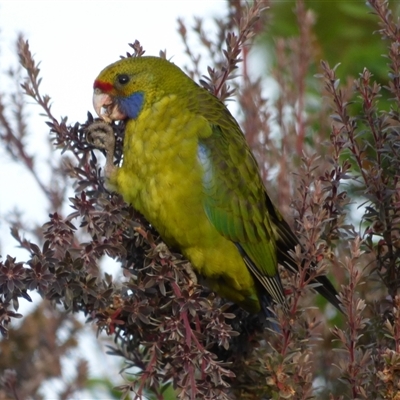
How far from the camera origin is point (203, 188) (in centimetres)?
244

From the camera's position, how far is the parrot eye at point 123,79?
2.59 m

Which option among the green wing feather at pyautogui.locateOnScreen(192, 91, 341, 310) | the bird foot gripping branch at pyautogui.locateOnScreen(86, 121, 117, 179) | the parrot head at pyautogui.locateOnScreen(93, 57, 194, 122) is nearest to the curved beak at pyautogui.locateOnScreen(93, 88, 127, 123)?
the parrot head at pyautogui.locateOnScreen(93, 57, 194, 122)

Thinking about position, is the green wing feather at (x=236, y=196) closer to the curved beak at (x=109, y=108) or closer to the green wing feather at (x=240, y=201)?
the green wing feather at (x=240, y=201)

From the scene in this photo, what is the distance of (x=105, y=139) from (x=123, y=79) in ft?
1.18

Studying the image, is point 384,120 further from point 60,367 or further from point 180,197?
point 60,367

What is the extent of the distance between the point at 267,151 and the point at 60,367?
3.26 ft

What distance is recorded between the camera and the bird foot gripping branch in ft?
7.11

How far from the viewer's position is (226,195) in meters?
2.46

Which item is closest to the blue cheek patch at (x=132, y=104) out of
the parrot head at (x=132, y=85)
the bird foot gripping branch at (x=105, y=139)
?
the parrot head at (x=132, y=85)

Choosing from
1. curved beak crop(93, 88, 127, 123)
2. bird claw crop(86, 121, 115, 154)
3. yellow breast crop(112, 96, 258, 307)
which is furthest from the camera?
curved beak crop(93, 88, 127, 123)

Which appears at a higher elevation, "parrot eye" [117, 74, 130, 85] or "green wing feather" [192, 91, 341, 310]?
"parrot eye" [117, 74, 130, 85]

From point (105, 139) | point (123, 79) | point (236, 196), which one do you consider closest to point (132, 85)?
point (123, 79)

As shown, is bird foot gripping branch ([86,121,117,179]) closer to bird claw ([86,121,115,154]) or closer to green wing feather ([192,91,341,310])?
bird claw ([86,121,115,154])

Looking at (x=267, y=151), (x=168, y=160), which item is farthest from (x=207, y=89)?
(x=267, y=151)
